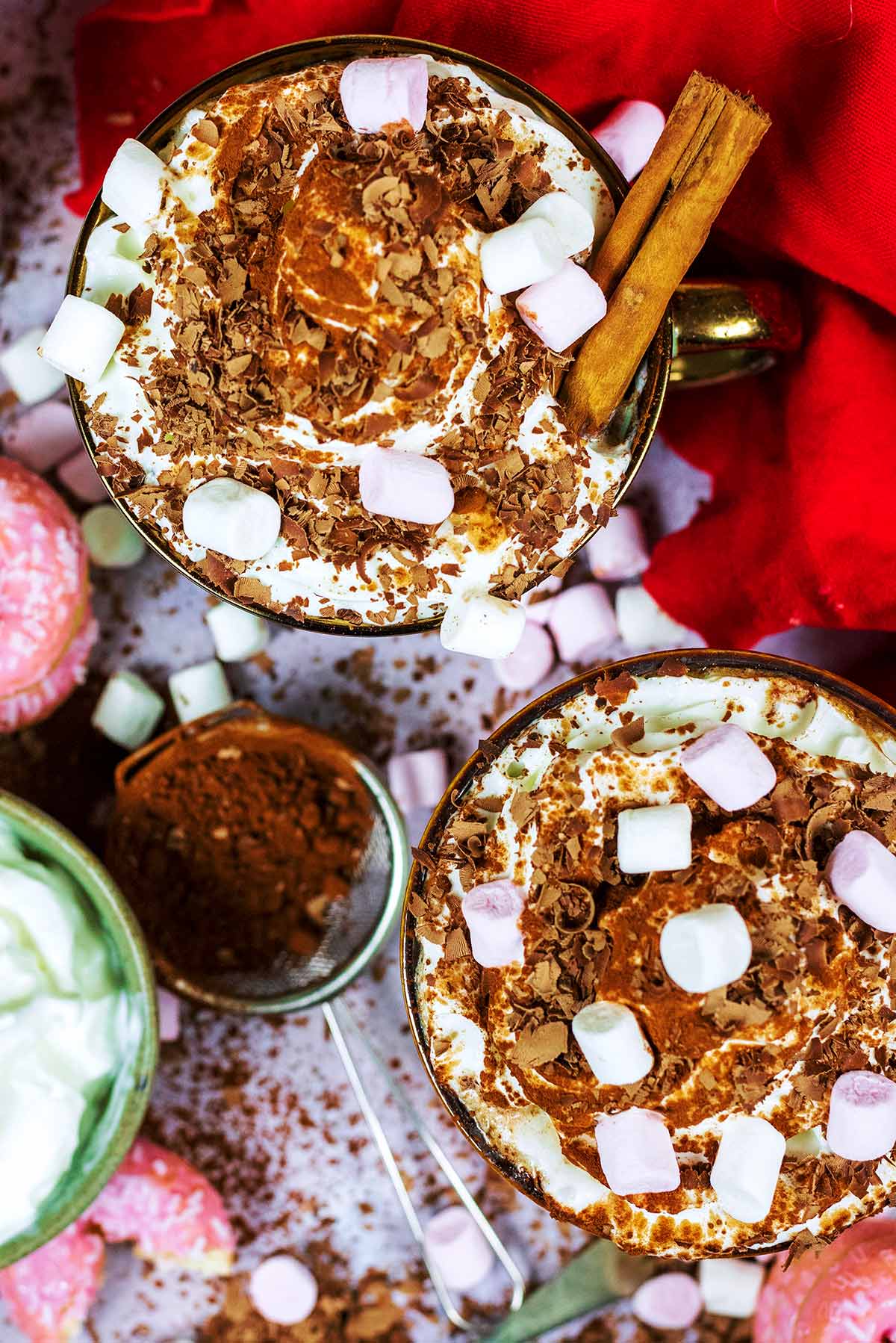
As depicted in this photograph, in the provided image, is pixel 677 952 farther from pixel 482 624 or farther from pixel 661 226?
pixel 661 226

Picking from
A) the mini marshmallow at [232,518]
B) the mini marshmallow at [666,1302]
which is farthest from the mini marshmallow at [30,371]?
the mini marshmallow at [666,1302]

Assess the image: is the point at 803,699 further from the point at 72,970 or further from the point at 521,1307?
the point at 521,1307

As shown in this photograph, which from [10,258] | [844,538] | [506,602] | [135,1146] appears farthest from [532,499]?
[135,1146]

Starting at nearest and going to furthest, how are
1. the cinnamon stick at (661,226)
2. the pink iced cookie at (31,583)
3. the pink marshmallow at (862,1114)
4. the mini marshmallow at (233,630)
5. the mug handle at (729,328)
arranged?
the pink marshmallow at (862,1114) → the cinnamon stick at (661,226) → the mug handle at (729,328) → the pink iced cookie at (31,583) → the mini marshmallow at (233,630)

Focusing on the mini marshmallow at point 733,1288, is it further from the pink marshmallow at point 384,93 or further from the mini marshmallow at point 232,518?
the pink marshmallow at point 384,93

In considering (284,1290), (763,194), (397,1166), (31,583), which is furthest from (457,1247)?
(763,194)

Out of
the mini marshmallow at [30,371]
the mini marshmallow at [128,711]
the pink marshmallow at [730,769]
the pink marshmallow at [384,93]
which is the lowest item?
the mini marshmallow at [128,711]

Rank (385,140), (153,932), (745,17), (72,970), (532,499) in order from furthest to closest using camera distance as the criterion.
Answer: (153,932) → (72,970) → (745,17) → (532,499) → (385,140)
